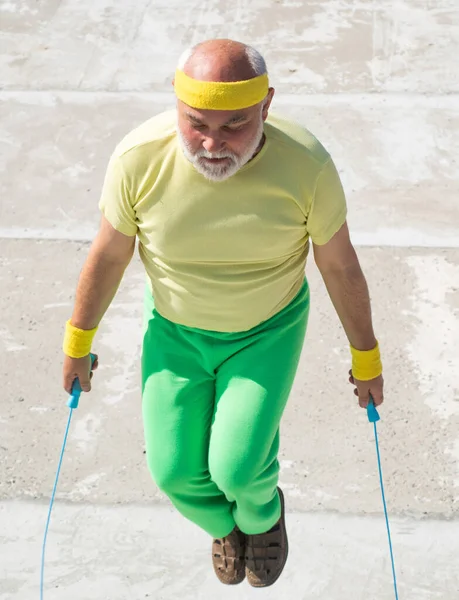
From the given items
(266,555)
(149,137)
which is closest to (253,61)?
(149,137)

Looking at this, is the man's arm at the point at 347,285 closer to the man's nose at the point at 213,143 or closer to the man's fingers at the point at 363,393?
the man's fingers at the point at 363,393

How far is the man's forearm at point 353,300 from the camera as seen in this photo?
11.6 feet

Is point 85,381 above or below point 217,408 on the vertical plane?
below

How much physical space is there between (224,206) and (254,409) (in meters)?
0.69

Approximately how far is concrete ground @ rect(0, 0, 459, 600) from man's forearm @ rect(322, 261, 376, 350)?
1.08m

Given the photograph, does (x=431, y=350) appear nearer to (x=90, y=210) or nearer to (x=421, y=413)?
(x=421, y=413)

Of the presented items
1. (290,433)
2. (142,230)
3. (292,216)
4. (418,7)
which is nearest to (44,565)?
(290,433)

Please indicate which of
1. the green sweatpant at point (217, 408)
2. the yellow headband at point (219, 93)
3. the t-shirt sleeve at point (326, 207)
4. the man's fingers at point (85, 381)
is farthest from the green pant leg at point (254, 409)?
the yellow headband at point (219, 93)

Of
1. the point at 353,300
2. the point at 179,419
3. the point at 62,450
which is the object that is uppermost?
the point at 353,300

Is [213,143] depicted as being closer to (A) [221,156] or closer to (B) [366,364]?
(A) [221,156]

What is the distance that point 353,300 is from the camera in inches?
142

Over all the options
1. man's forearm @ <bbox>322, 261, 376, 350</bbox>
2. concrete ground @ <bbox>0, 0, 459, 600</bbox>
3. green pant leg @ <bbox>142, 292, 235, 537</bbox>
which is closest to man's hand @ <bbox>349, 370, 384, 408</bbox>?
man's forearm @ <bbox>322, 261, 376, 350</bbox>

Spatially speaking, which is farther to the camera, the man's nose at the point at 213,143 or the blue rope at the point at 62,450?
the blue rope at the point at 62,450

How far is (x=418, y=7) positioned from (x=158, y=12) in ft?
6.62
